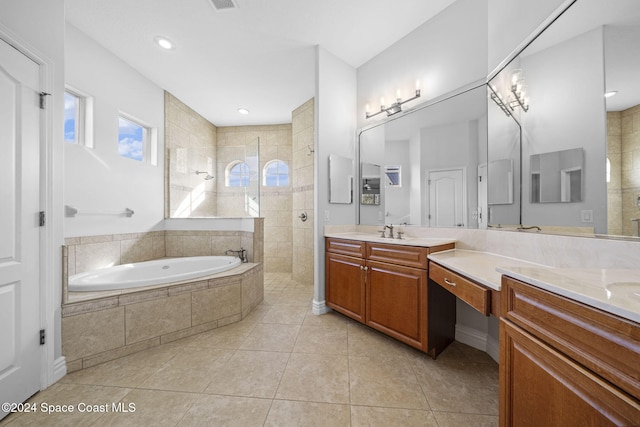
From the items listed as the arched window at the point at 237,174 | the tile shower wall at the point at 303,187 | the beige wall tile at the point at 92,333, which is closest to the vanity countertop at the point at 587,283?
the beige wall tile at the point at 92,333

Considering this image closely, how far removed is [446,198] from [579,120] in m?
0.92

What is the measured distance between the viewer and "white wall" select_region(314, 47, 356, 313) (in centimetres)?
245

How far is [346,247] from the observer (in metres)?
2.23

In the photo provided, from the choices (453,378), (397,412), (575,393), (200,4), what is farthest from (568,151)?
(200,4)

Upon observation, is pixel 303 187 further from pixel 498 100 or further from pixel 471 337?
pixel 471 337

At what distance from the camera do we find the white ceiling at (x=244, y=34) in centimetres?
195

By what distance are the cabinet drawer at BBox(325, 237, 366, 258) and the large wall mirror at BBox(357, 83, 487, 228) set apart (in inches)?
20.5

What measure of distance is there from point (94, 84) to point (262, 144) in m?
2.41

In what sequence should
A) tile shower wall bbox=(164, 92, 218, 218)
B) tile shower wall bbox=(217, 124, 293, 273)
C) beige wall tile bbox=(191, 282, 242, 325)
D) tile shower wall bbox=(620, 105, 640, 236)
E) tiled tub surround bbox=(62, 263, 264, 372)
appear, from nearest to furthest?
tile shower wall bbox=(620, 105, 640, 236) < tiled tub surround bbox=(62, 263, 264, 372) < beige wall tile bbox=(191, 282, 242, 325) < tile shower wall bbox=(164, 92, 218, 218) < tile shower wall bbox=(217, 124, 293, 273)

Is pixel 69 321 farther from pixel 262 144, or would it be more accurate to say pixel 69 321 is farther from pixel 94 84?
pixel 262 144

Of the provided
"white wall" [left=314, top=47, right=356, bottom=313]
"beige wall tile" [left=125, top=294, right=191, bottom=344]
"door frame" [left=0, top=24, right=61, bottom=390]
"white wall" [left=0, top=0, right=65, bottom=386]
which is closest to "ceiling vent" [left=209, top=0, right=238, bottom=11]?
"white wall" [left=314, top=47, right=356, bottom=313]

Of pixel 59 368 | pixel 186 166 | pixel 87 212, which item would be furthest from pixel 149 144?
pixel 59 368

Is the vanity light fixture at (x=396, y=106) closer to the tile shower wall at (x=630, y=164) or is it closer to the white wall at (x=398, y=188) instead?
the white wall at (x=398, y=188)

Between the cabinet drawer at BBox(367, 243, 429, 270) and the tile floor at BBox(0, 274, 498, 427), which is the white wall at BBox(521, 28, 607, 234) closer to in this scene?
the cabinet drawer at BBox(367, 243, 429, 270)
